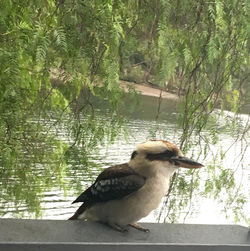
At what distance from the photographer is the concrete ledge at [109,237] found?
892 millimetres

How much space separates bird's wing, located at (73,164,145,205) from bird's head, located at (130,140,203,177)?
0.03 meters

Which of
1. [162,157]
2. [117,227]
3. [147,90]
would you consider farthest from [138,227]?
[147,90]

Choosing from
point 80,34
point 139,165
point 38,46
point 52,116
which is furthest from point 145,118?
point 139,165

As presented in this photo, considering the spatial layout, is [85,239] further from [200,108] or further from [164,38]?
[200,108]

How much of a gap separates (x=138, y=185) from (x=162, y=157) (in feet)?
0.24

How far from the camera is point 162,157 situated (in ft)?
3.58

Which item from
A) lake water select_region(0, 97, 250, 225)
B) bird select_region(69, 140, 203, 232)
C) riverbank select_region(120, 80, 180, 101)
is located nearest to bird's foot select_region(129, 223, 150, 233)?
bird select_region(69, 140, 203, 232)

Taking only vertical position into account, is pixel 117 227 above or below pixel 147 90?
below

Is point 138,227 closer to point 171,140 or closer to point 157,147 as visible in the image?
point 157,147

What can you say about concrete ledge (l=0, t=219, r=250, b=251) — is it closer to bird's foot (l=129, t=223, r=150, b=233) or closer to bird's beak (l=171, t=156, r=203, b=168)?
bird's foot (l=129, t=223, r=150, b=233)

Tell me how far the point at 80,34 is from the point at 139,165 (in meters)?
1.08

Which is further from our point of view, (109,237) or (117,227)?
(117,227)

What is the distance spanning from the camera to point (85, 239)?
936 millimetres

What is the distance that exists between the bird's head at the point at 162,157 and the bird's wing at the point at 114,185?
31 mm
